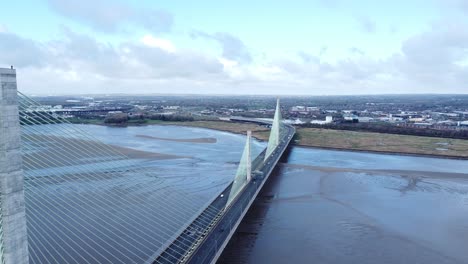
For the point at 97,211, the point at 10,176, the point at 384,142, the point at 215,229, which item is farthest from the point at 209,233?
the point at 384,142

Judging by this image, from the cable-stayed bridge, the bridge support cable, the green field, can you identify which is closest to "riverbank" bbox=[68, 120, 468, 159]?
the green field

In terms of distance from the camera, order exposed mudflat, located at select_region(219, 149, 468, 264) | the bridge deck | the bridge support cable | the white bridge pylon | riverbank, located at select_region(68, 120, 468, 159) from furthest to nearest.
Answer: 1. riverbank, located at select_region(68, 120, 468, 159)
2. the white bridge pylon
3. exposed mudflat, located at select_region(219, 149, 468, 264)
4. the bridge support cable
5. the bridge deck

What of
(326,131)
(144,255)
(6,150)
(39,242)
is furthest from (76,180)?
(326,131)

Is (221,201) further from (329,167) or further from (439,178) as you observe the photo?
(439,178)

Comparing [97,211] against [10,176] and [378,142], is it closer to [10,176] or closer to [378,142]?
[10,176]

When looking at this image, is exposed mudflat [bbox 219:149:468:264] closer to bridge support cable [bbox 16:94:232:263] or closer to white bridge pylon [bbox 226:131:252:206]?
white bridge pylon [bbox 226:131:252:206]

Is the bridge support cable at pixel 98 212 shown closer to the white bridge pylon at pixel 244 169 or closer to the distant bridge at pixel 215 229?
the distant bridge at pixel 215 229
